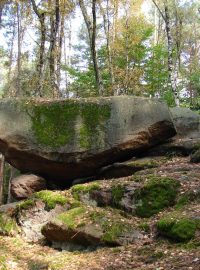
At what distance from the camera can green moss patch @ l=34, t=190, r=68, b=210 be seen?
8.89 meters

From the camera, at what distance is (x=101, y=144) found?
36.9 feet

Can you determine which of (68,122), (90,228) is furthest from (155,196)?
(68,122)

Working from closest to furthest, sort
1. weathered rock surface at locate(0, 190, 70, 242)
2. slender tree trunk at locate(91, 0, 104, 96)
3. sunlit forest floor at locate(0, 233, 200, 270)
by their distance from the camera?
sunlit forest floor at locate(0, 233, 200, 270) < weathered rock surface at locate(0, 190, 70, 242) < slender tree trunk at locate(91, 0, 104, 96)

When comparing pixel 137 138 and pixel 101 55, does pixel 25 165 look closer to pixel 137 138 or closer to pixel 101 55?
pixel 137 138

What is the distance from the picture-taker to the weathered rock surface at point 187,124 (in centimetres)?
1292

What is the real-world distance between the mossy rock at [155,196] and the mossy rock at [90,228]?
0.58 m

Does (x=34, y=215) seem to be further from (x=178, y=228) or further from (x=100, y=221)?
(x=178, y=228)

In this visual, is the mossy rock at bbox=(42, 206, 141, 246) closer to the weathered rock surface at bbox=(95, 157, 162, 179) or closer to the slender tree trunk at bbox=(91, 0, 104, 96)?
the weathered rock surface at bbox=(95, 157, 162, 179)

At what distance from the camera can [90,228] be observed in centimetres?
727

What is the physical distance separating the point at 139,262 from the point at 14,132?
694cm

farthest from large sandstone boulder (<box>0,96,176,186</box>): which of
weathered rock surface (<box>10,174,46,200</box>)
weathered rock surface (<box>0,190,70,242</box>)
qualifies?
weathered rock surface (<box>0,190,70,242</box>)

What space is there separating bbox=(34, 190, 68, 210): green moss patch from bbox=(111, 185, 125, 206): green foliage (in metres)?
1.31

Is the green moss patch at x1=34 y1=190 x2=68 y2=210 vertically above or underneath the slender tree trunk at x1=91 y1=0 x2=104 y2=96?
underneath

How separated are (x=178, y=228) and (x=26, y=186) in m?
6.68
